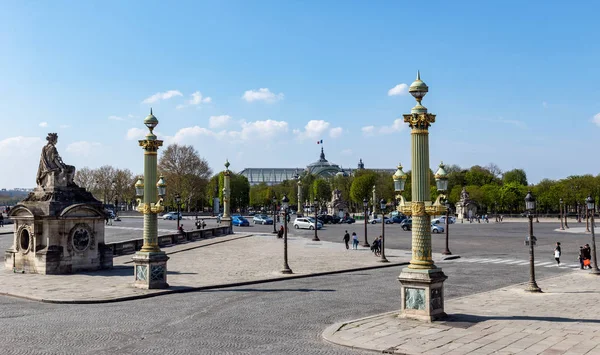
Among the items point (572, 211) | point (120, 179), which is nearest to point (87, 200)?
point (120, 179)

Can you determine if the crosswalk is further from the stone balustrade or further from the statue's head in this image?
the statue's head

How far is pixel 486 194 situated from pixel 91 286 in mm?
108857

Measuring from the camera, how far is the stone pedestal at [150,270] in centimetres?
2211

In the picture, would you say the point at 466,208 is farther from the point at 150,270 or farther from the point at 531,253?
the point at 150,270

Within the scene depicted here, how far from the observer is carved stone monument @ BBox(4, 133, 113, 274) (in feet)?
89.8

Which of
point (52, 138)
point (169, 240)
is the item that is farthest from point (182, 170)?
point (52, 138)

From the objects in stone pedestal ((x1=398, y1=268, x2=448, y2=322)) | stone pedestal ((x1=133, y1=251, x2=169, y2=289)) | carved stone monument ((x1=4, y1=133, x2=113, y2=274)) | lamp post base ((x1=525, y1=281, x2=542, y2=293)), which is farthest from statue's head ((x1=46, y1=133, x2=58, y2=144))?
lamp post base ((x1=525, y1=281, x2=542, y2=293))

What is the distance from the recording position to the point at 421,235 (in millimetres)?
16375

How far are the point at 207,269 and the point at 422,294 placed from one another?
15910 mm

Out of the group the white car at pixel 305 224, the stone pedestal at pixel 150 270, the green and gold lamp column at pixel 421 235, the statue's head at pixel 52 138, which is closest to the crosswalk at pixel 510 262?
the green and gold lamp column at pixel 421 235

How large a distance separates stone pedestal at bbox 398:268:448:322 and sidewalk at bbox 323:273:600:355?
304 mm

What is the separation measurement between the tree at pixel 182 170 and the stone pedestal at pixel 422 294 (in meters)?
94.3

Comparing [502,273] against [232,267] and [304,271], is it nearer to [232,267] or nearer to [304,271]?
[304,271]

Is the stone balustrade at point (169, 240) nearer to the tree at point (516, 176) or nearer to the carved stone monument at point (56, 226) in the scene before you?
the carved stone monument at point (56, 226)
